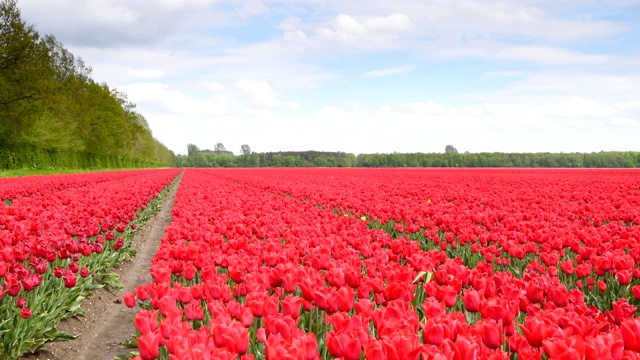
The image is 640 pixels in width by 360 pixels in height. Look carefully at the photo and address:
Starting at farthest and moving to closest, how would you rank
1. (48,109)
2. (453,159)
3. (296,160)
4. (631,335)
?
(296,160)
(453,159)
(48,109)
(631,335)

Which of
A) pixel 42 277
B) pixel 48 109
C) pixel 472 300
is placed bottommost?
pixel 42 277

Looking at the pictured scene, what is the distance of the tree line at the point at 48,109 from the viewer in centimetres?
3472

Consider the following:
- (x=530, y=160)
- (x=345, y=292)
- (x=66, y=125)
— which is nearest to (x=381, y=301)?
(x=345, y=292)

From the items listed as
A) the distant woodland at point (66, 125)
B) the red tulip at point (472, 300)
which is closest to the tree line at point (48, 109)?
the distant woodland at point (66, 125)

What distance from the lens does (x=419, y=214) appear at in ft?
28.0

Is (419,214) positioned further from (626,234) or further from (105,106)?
(105,106)

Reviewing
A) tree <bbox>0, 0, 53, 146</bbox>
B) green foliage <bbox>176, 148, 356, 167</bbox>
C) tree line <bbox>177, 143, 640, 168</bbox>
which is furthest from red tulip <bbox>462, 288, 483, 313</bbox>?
green foliage <bbox>176, 148, 356, 167</bbox>

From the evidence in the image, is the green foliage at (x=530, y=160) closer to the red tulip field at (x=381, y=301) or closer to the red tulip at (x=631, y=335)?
the red tulip field at (x=381, y=301)

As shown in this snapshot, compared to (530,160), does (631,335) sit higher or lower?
lower

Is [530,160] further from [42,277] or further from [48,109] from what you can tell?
[42,277]

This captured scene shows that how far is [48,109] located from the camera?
42500 millimetres

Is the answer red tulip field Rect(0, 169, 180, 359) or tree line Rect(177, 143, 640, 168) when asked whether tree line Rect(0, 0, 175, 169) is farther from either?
tree line Rect(177, 143, 640, 168)

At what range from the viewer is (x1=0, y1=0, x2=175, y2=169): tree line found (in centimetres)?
3472

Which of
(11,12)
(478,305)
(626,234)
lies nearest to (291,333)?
(478,305)
